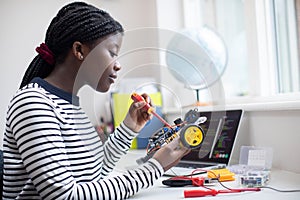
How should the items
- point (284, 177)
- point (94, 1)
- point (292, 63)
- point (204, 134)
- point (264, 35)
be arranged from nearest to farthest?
1. point (204, 134)
2. point (284, 177)
3. point (264, 35)
4. point (292, 63)
5. point (94, 1)

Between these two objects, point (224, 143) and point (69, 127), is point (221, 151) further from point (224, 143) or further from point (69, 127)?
point (69, 127)

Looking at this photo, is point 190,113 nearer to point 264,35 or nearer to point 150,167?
point 150,167

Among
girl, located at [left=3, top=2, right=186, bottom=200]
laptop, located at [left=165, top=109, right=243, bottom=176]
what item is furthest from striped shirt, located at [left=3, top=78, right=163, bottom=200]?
laptop, located at [left=165, top=109, right=243, bottom=176]

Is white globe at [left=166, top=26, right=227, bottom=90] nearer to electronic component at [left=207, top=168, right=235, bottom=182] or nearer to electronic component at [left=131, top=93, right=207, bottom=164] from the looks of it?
electronic component at [left=131, top=93, right=207, bottom=164]

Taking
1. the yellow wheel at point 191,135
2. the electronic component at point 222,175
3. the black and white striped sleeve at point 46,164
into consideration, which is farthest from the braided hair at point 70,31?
the electronic component at point 222,175

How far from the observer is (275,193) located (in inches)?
39.0

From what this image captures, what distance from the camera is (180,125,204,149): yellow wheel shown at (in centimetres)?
92

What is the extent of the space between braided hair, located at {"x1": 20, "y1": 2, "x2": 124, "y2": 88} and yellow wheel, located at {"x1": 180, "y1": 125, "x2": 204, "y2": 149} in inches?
11.3

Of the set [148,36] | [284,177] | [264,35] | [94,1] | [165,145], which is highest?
[94,1]

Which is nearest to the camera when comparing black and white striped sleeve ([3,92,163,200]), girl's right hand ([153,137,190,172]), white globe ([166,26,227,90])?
black and white striped sleeve ([3,92,163,200])

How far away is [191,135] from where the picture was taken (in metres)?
0.92

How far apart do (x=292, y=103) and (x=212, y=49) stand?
771 mm

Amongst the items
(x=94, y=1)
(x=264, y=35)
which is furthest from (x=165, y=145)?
(x=94, y=1)

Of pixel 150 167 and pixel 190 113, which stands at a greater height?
pixel 190 113
